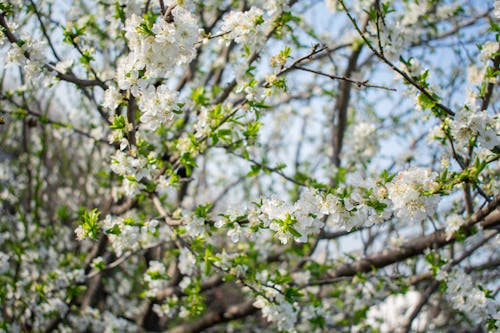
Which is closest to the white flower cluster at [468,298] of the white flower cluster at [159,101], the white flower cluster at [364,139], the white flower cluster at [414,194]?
the white flower cluster at [414,194]

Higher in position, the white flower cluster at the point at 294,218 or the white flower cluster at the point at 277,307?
the white flower cluster at the point at 294,218

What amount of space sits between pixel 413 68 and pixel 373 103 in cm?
265

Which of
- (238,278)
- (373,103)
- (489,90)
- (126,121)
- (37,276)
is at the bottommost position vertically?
(238,278)

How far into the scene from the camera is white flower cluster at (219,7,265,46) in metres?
2.09

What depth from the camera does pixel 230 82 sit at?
3.01 meters

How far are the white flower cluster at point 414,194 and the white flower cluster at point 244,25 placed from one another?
0.98 m

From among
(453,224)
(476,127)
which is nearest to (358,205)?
(476,127)

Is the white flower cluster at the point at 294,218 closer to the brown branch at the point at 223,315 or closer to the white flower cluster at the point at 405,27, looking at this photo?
the white flower cluster at the point at 405,27

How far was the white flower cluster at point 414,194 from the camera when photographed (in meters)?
1.71

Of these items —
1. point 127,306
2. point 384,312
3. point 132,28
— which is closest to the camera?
point 132,28

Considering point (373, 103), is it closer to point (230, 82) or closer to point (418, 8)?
point (418, 8)

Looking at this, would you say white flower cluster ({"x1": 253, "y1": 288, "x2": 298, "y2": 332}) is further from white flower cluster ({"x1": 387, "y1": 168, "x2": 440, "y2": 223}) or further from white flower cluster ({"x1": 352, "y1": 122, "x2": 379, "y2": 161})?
white flower cluster ({"x1": 352, "y1": 122, "x2": 379, "y2": 161})

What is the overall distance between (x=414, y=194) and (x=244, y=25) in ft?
3.62

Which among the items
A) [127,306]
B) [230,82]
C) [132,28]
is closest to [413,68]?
[230,82]
